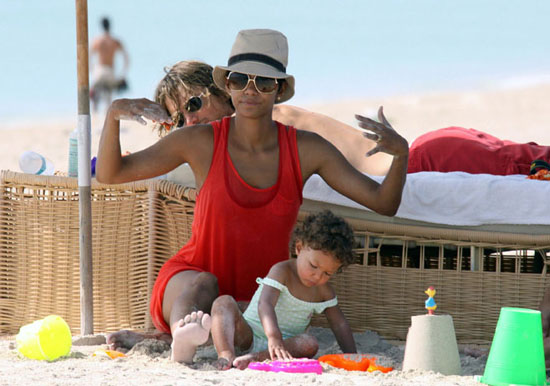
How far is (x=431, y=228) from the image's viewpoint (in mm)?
3791

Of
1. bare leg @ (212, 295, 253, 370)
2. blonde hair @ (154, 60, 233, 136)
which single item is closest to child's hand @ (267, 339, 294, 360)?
bare leg @ (212, 295, 253, 370)

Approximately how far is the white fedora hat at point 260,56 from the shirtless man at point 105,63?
12503 mm

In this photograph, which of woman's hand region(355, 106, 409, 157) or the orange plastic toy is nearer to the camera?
the orange plastic toy

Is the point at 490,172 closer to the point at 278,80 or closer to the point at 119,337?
the point at 278,80

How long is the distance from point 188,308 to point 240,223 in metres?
0.42

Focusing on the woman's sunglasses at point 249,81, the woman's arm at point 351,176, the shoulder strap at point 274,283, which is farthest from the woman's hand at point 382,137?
the shoulder strap at point 274,283

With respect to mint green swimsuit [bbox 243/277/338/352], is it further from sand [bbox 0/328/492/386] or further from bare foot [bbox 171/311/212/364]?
bare foot [bbox 171/311/212/364]

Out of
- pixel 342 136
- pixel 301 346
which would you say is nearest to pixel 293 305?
pixel 301 346

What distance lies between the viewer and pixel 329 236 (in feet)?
10.3

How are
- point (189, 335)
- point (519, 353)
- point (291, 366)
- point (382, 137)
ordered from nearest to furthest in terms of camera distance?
point (519, 353), point (291, 366), point (189, 335), point (382, 137)

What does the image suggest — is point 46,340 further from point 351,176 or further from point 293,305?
point 351,176

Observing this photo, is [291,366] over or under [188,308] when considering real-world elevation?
under

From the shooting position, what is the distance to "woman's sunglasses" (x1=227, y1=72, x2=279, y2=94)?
342 centimetres

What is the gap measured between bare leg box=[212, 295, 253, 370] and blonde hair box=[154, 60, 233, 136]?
58.5 inches
